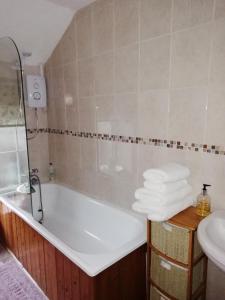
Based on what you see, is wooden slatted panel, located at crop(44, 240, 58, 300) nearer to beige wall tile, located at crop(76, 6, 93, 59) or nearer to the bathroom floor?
the bathroom floor

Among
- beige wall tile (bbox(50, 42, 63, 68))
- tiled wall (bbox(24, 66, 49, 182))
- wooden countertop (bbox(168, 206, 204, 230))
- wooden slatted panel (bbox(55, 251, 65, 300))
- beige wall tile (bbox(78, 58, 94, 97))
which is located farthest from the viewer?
tiled wall (bbox(24, 66, 49, 182))

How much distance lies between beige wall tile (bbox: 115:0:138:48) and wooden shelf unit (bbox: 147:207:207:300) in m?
1.39

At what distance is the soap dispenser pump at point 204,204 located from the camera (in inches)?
54.3

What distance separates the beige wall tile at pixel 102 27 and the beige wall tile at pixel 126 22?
0.08 m

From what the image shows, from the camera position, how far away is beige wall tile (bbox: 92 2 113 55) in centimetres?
191

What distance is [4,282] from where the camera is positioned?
2.02m

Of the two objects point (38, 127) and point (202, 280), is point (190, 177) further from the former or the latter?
point (38, 127)

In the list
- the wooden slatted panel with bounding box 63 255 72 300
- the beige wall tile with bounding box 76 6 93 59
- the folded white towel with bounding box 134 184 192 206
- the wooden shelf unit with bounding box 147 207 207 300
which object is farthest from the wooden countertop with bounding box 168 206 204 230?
the beige wall tile with bounding box 76 6 93 59

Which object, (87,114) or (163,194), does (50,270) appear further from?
(87,114)

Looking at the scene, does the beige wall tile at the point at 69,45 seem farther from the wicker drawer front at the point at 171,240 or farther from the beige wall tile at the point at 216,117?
the wicker drawer front at the point at 171,240

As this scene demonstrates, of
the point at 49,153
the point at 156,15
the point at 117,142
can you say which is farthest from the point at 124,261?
the point at 49,153

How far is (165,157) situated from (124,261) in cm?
78

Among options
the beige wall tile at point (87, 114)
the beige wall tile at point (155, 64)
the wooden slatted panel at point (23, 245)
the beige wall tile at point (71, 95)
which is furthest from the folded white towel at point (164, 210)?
the beige wall tile at point (71, 95)

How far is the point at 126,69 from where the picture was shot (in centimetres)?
184
